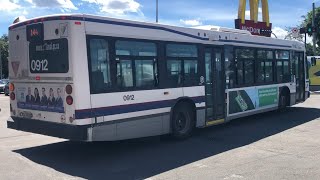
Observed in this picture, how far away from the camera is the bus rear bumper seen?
795cm

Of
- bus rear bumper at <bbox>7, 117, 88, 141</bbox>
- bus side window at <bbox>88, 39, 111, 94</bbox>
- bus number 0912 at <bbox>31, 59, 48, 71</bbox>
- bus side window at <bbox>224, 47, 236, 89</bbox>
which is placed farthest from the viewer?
bus side window at <bbox>224, 47, 236, 89</bbox>

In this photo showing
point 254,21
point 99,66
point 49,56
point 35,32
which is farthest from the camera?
point 254,21

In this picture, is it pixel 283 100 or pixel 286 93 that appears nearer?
pixel 283 100

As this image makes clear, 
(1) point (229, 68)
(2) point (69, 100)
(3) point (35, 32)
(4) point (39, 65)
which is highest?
(3) point (35, 32)

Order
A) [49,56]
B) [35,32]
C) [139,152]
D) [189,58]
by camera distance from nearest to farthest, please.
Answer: [49,56], [35,32], [139,152], [189,58]

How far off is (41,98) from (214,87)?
16.5 feet

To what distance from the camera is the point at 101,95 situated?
27.4ft

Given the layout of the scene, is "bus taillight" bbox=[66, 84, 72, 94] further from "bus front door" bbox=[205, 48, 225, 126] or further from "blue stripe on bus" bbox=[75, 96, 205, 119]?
"bus front door" bbox=[205, 48, 225, 126]

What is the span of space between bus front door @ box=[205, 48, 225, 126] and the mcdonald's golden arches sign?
1469cm

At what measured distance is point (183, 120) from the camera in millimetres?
10789

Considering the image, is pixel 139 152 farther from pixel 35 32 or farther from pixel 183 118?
pixel 35 32

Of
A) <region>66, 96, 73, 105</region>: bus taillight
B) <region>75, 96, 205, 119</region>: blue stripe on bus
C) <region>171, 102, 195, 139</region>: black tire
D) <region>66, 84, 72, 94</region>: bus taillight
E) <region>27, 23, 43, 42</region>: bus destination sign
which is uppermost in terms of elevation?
<region>27, 23, 43, 42</region>: bus destination sign

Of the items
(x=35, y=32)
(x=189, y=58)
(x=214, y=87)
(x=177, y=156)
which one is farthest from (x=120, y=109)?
(x=214, y=87)

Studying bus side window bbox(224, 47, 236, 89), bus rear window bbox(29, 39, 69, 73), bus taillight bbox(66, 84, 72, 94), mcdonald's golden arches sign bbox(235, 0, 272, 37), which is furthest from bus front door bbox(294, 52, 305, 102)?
bus taillight bbox(66, 84, 72, 94)
